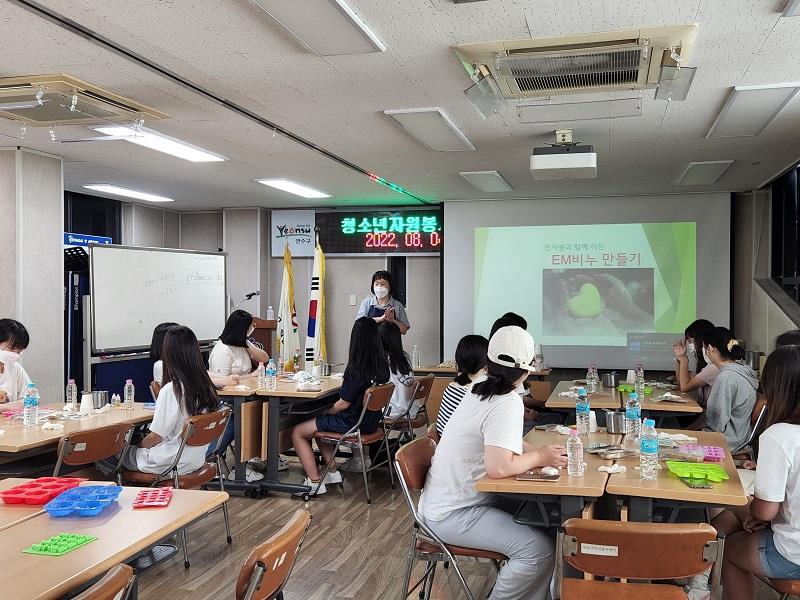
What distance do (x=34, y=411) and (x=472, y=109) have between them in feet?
10.6

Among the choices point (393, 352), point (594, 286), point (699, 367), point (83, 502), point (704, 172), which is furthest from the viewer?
point (594, 286)

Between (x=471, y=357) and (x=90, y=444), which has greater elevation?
(x=471, y=357)

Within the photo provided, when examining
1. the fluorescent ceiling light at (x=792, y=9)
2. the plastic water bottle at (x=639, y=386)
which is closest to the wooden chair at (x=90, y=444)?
the plastic water bottle at (x=639, y=386)

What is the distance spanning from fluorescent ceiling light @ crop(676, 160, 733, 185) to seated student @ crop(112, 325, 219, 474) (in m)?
4.74

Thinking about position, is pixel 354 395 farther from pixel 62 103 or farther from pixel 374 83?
pixel 62 103

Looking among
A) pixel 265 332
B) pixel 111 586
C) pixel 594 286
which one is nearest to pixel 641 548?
pixel 111 586

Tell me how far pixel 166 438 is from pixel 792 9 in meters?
3.78

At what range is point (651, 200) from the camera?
853 cm

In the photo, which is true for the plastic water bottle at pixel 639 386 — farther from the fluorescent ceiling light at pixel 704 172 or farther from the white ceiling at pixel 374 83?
the fluorescent ceiling light at pixel 704 172

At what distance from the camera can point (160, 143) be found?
19.1 feet

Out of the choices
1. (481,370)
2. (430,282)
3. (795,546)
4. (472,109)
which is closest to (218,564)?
(481,370)

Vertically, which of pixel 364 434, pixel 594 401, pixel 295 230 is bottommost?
pixel 364 434

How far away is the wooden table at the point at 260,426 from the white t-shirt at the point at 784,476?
329 cm

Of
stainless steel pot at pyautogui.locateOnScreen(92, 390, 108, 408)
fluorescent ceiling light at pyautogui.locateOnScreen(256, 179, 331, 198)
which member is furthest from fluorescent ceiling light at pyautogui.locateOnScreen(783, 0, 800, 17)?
fluorescent ceiling light at pyautogui.locateOnScreen(256, 179, 331, 198)
